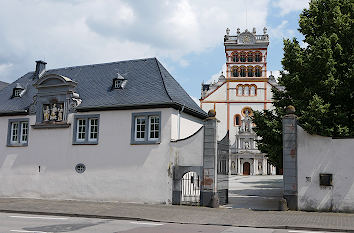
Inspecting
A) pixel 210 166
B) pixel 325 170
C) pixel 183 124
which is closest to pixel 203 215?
pixel 210 166

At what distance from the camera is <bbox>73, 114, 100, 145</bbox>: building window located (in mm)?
21022

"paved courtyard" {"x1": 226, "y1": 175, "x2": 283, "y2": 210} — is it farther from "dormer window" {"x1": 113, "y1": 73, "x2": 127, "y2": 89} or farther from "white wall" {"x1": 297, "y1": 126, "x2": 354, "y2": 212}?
"dormer window" {"x1": 113, "y1": 73, "x2": 127, "y2": 89}

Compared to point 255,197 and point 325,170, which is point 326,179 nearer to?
point 325,170

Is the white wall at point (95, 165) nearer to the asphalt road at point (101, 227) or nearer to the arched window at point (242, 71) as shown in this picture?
the asphalt road at point (101, 227)

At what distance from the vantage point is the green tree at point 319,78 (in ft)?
54.9

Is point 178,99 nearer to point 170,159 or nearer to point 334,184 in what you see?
point 170,159

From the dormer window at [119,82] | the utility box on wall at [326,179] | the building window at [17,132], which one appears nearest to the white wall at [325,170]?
the utility box on wall at [326,179]

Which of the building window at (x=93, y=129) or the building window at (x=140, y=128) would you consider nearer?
the building window at (x=140, y=128)

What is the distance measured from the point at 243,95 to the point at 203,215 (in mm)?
45819

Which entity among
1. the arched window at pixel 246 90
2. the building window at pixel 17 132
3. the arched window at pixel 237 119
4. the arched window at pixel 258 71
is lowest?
the building window at pixel 17 132

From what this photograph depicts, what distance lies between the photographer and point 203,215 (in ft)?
49.1

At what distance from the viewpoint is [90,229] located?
11367 mm

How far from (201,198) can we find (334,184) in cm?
576

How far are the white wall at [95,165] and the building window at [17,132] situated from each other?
0.35 metres
